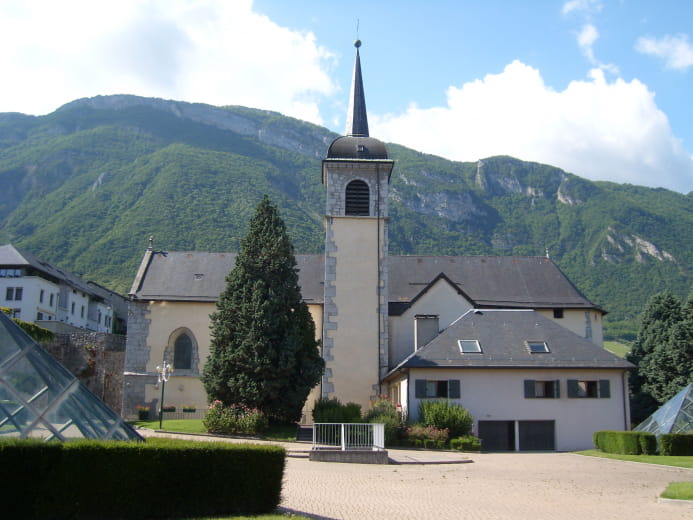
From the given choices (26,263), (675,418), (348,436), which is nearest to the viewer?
(348,436)

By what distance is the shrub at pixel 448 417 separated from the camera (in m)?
29.3

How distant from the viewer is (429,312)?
38.3 meters

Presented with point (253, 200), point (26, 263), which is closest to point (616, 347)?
point (253, 200)

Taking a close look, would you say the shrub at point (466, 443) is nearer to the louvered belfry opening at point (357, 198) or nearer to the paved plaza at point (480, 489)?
the paved plaza at point (480, 489)

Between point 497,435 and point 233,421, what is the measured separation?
11.6m

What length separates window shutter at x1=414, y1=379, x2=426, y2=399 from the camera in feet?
102

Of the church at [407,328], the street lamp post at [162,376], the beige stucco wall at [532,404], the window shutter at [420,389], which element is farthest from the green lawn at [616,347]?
the street lamp post at [162,376]

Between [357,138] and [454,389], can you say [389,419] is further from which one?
[357,138]

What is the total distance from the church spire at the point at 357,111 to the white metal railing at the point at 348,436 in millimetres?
18940

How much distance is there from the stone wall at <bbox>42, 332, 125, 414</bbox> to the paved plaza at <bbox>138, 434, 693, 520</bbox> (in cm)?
2064

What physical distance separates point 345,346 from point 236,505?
79.3 ft

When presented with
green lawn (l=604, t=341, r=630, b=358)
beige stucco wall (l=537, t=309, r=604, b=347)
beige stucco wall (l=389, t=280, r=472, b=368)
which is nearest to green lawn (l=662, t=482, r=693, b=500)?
beige stucco wall (l=389, t=280, r=472, b=368)

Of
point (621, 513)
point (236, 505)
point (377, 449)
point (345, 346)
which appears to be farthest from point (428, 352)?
point (236, 505)

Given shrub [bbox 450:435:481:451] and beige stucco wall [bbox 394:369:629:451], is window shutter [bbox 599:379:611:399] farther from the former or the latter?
shrub [bbox 450:435:481:451]
